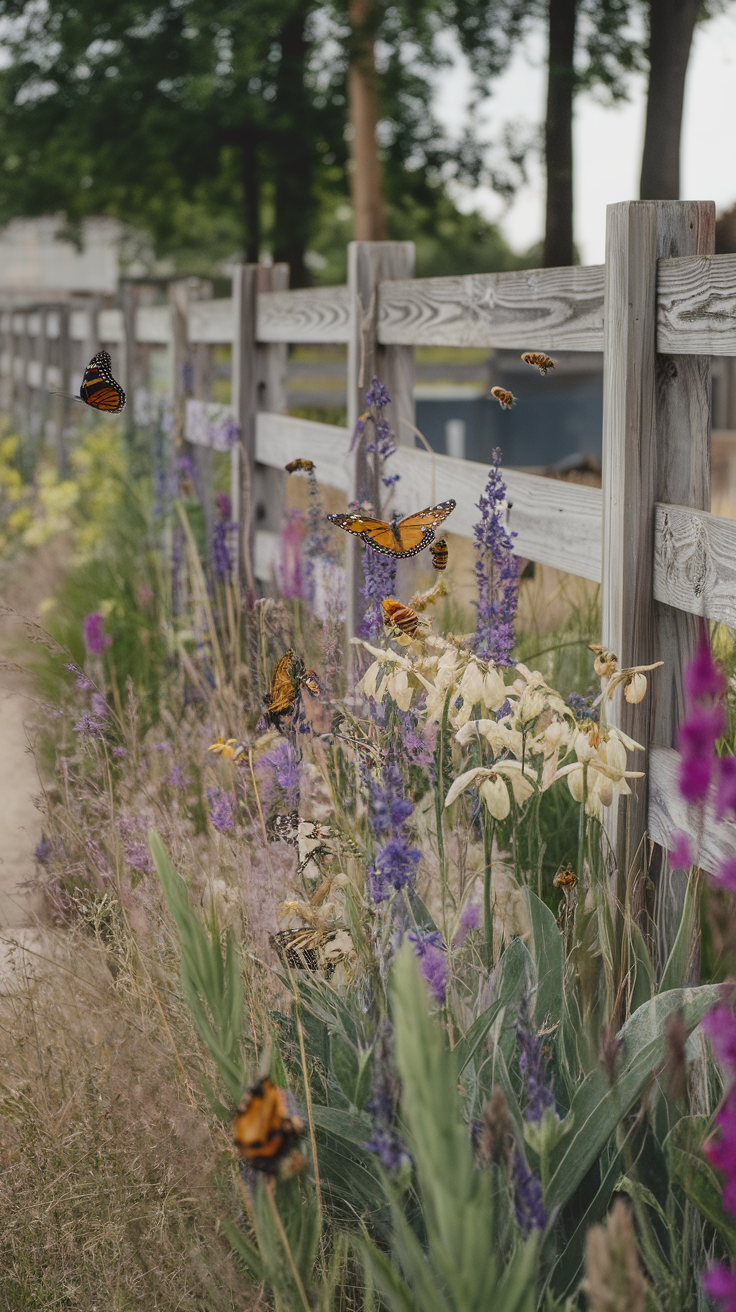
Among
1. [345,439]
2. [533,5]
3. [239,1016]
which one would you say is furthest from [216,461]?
[239,1016]

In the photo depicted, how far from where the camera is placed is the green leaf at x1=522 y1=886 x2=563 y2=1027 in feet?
6.24

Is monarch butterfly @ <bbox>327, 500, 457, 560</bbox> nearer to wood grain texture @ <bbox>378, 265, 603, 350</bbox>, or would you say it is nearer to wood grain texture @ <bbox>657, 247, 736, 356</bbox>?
wood grain texture @ <bbox>657, 247, 736, 356</bbox>

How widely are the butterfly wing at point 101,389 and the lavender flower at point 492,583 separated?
0.89 meters

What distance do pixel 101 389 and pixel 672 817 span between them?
1581mm

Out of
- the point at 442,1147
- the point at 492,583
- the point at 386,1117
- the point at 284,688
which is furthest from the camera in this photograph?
the point at 492,583

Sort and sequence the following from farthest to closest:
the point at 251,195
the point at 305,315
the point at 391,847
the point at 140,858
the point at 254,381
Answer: the point at 251,195
the point at 254,381
the point at 305,315
the point at 140,858
the point at 391,847

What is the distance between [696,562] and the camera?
7.57 feet

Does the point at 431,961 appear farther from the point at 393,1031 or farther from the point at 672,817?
the point at 672,817

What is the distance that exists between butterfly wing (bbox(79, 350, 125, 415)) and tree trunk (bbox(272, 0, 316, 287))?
1332 cm

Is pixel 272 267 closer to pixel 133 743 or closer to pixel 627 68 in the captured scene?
pixel 133 743

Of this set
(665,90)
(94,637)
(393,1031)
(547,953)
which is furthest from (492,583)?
(665,90)

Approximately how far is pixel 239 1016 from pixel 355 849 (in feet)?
2.14

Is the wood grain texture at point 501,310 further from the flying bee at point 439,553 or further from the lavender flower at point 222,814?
the lavender flower at point 222,814

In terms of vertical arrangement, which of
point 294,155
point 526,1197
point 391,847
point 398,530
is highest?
point 294,155
